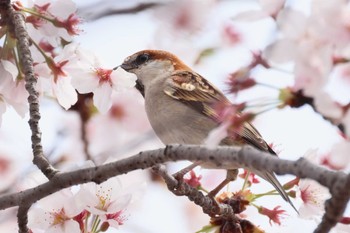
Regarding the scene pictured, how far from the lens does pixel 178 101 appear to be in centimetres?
461

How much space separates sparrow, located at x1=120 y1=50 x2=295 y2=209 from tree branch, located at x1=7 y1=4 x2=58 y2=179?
1097mm

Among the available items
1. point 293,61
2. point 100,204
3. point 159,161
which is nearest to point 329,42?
point 293,61

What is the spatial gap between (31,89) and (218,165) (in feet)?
2.99

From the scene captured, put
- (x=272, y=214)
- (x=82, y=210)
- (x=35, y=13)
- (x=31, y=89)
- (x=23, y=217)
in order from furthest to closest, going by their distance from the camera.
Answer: (x=272, y=214), (x=35, y=13), (x=82, y=210), (x=31, y=89), (x=23, y=217)

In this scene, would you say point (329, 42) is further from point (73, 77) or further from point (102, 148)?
point (102, 148)

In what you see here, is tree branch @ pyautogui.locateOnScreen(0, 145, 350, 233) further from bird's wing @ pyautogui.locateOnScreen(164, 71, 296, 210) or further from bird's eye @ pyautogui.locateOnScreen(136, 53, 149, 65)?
bird's eye @ pyautogui.locateOnScreen(136, 53, 149, 65)

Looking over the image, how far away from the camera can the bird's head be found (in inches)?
199

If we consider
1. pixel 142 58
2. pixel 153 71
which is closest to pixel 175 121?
pixel 153 71

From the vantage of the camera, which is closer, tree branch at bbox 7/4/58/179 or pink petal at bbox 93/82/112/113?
tree branch at bbox 7/4/58/179

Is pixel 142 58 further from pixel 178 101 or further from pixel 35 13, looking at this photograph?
pixel 35 13

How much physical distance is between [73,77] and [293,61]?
1379 mm

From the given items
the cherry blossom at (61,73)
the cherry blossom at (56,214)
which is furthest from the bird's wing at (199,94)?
the cherry blossom at (56,214)

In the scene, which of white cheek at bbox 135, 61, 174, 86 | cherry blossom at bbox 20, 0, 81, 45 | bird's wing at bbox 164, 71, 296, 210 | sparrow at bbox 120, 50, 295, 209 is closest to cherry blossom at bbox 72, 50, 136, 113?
cherry blossom at bbox 20, 0, 81, 45

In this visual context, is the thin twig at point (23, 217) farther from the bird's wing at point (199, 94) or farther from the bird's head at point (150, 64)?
the bird's head at point (150, 64)
